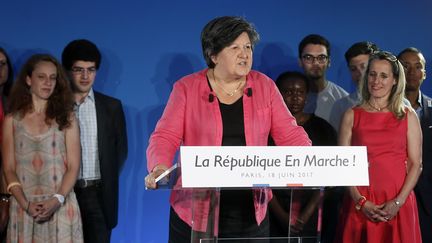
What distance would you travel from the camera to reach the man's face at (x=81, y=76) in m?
4.06

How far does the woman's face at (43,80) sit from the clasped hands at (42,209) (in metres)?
0.60

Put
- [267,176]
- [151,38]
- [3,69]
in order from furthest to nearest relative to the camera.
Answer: [151,38], [3,69], [267,176]

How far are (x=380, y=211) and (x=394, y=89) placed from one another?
2.32 feet

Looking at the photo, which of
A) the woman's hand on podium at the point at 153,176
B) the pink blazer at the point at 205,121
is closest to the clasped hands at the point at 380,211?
the pink blazer at the point at 205,121

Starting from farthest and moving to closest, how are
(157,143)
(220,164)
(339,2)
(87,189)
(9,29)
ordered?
(339,2)
(9,29)
(87,189)
(157,143)
(220,164)

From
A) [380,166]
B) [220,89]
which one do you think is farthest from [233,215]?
[380,166]

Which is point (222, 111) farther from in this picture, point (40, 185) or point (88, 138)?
point (88, 138)

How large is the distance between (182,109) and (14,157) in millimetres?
1406

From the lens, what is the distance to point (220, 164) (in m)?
2.00

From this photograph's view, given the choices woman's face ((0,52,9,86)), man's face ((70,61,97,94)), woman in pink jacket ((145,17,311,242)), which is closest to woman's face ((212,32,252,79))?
woman in pink jacket ((145,17,311,242))

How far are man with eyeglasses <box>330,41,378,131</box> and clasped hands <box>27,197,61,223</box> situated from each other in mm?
1900

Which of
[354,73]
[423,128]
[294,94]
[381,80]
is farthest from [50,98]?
[423,128]

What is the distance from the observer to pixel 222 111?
2.58 metres

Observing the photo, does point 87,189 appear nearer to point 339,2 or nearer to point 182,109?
point 182,109
